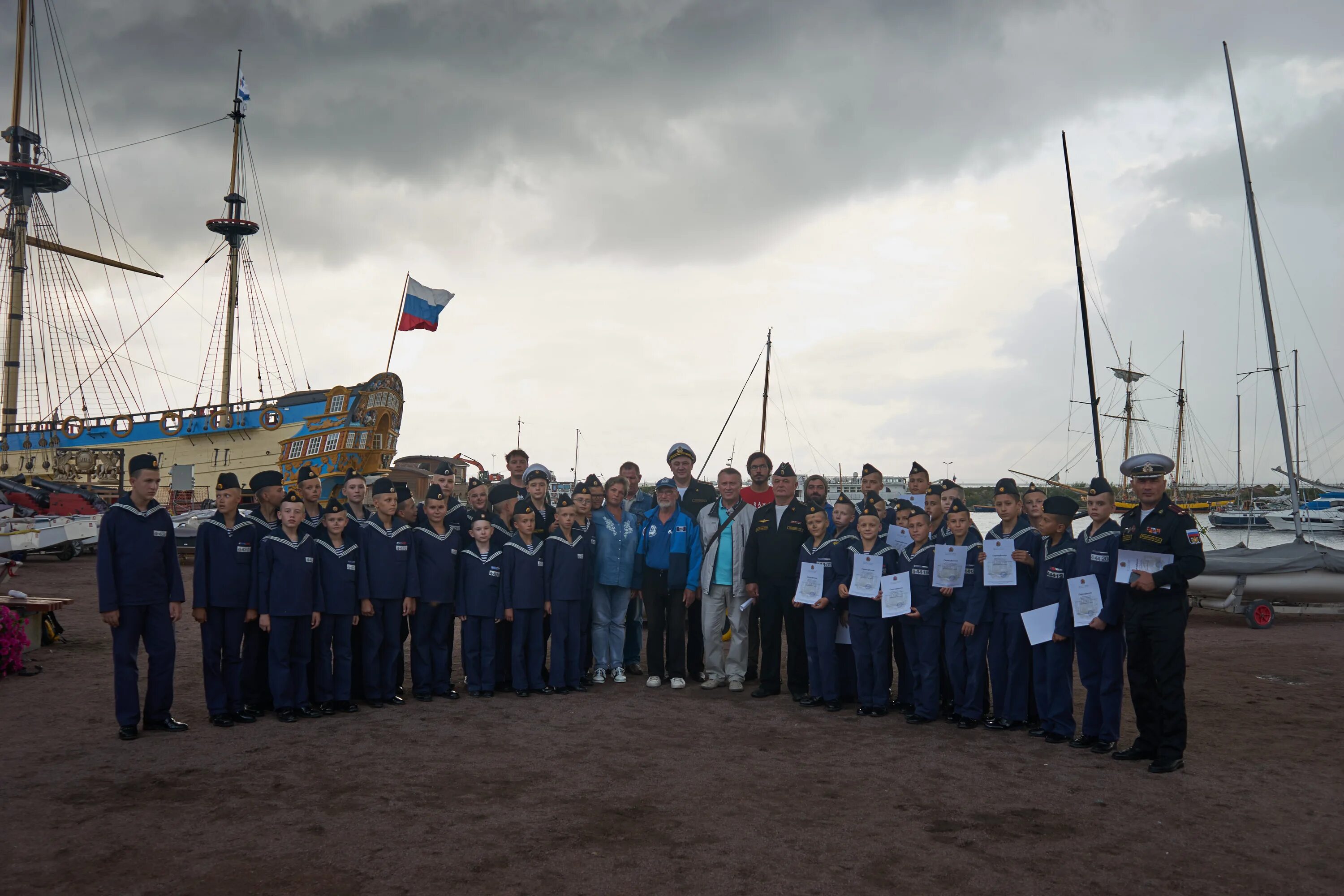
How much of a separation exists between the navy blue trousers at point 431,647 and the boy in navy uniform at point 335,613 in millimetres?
594

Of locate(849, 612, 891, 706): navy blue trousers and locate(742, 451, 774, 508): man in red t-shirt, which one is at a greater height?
locate(742, 451, 774, 508): man in red t-shirt

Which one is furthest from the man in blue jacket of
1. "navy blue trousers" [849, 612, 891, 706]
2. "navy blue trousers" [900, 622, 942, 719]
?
"navy blue trousers" [900, 622, 942, 719]

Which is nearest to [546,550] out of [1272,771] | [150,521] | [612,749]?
[612,749]

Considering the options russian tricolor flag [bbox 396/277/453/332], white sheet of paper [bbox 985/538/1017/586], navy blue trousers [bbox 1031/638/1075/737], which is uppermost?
russian tricolor flag [bbox 396/277/453/332]

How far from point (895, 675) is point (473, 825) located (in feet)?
19.3

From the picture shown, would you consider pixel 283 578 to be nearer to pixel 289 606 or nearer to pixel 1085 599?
pixel 289 606

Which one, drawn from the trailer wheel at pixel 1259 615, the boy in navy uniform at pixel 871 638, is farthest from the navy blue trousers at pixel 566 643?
the trailer wheel at pixel 1259 615

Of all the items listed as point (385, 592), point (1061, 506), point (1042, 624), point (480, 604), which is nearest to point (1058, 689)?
point (1042, 624)

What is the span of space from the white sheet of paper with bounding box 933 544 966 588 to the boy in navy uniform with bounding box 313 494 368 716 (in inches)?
199

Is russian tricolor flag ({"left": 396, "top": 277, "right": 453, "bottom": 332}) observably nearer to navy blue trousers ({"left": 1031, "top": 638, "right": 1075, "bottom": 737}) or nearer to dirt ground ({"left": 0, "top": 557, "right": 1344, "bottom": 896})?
dirt ground ({"left": 0, "top": 557, "right": 1344, "bottom": 896})

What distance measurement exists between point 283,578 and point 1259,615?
44.9ft

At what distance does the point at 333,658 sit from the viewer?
721 centimetres

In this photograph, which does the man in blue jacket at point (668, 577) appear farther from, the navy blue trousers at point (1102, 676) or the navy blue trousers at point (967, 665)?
the navy blue trousers at point (1102, 676)

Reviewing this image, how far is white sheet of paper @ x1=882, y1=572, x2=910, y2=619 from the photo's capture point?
7.09 metres
